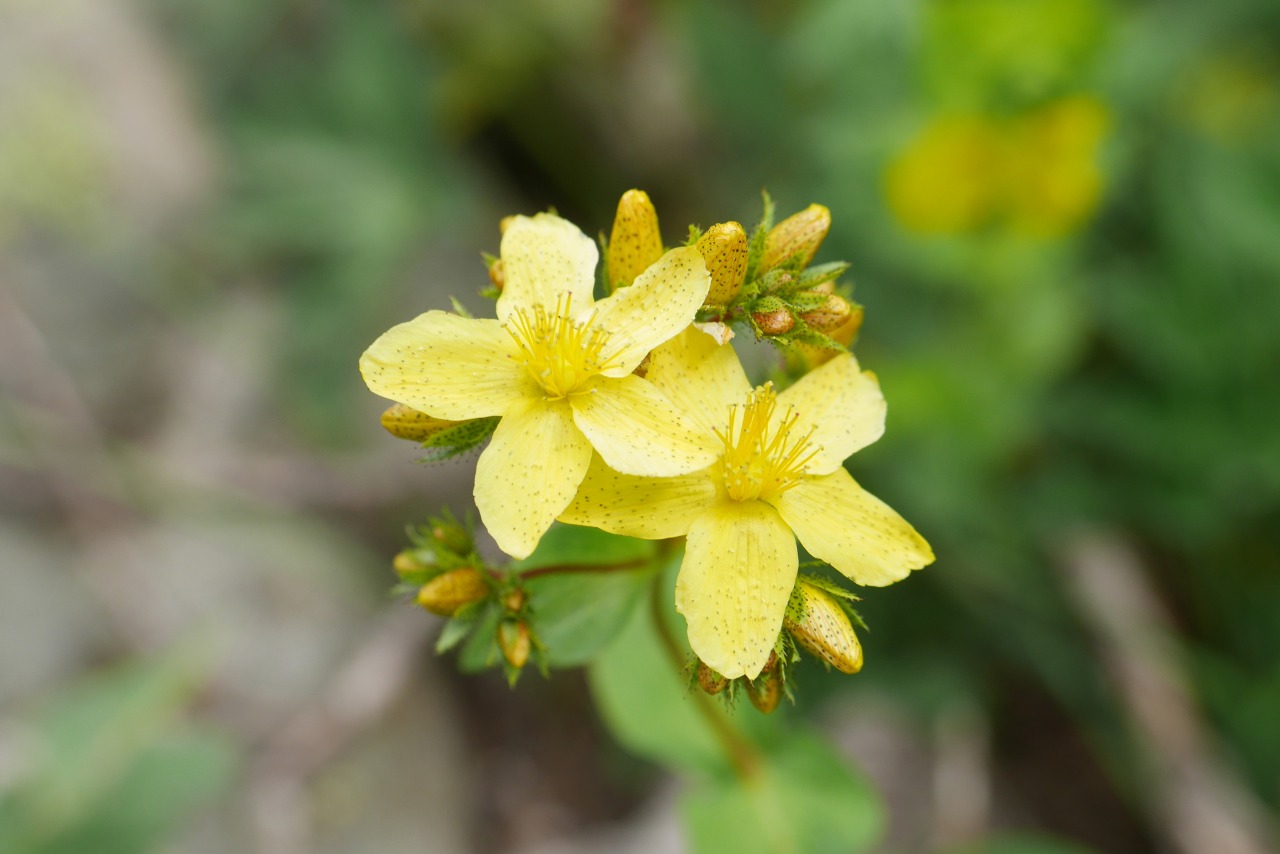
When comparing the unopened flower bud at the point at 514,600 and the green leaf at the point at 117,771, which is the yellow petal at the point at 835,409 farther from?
the green leaf at the point at 117,771

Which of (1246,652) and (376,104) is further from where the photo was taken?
(376,104)

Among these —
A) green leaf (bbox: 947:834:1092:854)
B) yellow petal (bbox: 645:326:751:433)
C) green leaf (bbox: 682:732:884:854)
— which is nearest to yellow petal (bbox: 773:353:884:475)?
yellow petal (bbox: 645:326:751:433)

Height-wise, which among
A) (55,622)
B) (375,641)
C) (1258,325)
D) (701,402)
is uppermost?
(701,402)

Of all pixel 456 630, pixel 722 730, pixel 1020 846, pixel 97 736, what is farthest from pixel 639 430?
pixel 97 736

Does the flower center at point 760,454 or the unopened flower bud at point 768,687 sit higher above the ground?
the flower center at point 760,454

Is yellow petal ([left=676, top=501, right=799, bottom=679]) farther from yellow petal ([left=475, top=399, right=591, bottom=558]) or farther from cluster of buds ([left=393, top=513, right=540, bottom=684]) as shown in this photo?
cluster of buds ([left=393, top=513, right=540, bottom=684])

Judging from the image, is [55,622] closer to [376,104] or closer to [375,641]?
[375,641]

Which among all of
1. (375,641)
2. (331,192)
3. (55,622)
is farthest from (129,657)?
(331,192)

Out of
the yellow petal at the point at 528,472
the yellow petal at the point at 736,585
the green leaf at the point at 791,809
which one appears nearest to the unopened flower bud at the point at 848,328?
the yellow petal at the point at 736,585
